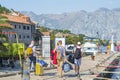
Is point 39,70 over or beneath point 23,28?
beneath

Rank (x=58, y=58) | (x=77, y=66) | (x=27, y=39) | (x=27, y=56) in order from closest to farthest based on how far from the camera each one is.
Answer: (x=58, y=58), (x=77, y=66), (x=27, y=56), (x=27, y=39)

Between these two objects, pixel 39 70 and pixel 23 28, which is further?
pixel 23 28

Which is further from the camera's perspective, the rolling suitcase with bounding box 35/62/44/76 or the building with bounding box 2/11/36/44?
the building with bounding box 2/11/36/44

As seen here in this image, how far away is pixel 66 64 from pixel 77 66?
2.10 feet

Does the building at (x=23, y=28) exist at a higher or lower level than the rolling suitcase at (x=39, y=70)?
higher

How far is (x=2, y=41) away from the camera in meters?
25.7

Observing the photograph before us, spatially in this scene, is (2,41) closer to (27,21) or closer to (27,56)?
(27,56)

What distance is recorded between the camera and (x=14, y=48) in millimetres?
30703

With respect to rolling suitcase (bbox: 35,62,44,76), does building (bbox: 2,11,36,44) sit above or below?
above

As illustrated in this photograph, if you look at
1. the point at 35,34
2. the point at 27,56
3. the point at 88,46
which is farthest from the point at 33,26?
the point at 27,56

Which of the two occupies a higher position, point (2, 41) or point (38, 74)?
point (2, 41)

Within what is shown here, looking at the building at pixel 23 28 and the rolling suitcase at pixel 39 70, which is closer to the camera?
the rolling suitcase at pixel 39 70

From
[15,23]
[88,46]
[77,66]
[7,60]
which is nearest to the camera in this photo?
[77,66]

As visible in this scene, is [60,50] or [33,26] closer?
[60,50]
